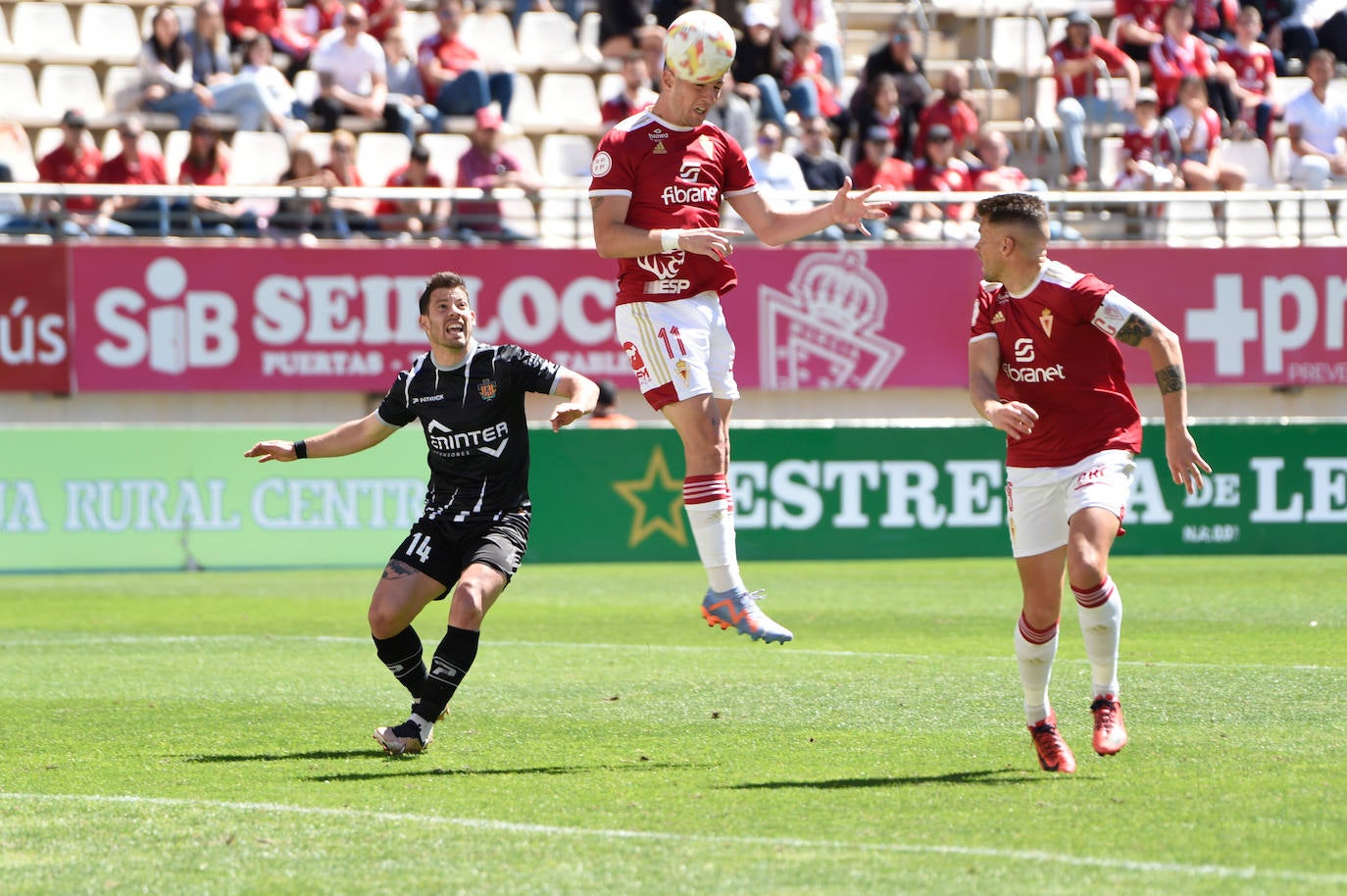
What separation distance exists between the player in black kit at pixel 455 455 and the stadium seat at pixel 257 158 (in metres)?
14.0

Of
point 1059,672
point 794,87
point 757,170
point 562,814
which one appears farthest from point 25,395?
point 562,814

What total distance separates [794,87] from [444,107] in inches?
172

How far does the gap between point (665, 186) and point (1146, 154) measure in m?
16.9

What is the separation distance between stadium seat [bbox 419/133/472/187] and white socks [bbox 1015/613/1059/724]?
51.9ft

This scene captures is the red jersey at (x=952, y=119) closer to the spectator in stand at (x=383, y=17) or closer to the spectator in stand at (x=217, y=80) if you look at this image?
the spectator in stand at (x=383, y=17)

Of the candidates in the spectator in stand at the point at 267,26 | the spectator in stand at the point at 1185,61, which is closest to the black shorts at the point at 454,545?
the spectator in stand at the point at 267,26

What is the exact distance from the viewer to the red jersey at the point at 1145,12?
26.2 metres

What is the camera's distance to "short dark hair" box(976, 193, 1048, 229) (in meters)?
7.25

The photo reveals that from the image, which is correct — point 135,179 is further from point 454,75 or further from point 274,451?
point 274,451

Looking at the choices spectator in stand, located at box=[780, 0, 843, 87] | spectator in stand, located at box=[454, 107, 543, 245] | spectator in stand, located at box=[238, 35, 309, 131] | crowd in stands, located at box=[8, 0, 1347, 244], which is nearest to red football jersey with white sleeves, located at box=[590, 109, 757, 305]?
crowd in stands, located at box=[8, 0, 1347, 244]

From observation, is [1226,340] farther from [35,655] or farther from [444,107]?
[35,655]

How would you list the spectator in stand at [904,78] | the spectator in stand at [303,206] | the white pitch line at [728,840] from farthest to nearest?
the spectator in stand at [904,78], the spectator in stand at [303,206], the white pitch line at [728,840]

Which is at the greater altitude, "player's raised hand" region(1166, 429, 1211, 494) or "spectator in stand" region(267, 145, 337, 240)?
"spectator in stand" region(267, 145, 337, 240)

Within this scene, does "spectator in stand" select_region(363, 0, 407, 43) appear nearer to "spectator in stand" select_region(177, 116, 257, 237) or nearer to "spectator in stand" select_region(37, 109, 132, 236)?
"spectator in stand" select_region(177, 116, 257, 237)
